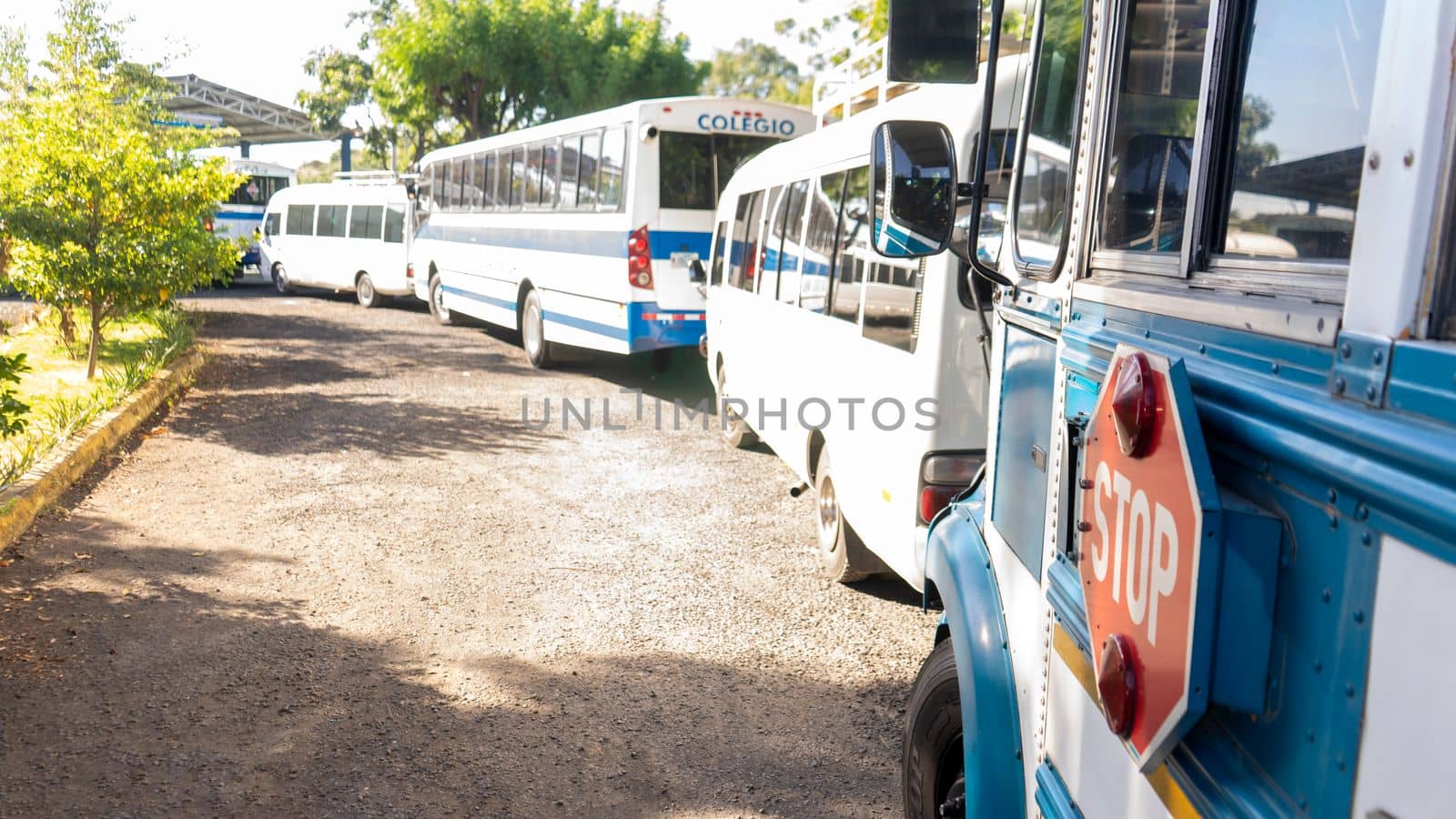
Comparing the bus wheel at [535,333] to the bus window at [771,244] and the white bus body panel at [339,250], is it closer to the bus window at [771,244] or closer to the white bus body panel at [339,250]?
the bus window at [771,244]

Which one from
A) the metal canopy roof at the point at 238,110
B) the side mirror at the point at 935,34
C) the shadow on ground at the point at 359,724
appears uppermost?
the metal canopy roof at the point at 238,110

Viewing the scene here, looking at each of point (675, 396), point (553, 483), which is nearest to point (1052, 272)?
point (553, 483)

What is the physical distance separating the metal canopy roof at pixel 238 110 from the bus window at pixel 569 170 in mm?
23877

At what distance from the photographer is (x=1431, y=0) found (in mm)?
1134

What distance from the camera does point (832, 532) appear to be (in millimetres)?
6137

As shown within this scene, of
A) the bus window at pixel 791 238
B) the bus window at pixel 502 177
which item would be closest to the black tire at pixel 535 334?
the bus window at pixel 502 177

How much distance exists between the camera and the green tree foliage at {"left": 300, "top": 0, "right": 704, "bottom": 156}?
92.0ft

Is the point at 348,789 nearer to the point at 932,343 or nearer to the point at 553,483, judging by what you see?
the point at 932,343

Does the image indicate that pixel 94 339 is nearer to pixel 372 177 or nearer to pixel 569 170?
pixel 569 170

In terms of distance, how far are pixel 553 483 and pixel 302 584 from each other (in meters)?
2.47

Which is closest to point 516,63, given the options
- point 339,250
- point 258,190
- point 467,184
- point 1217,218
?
point 258,190

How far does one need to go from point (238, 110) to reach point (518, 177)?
82.8 ft

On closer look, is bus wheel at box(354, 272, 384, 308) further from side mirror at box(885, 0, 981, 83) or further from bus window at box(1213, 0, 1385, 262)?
bus window at box(1213, 0, 1385, 262)

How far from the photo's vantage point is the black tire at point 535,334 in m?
13.8
